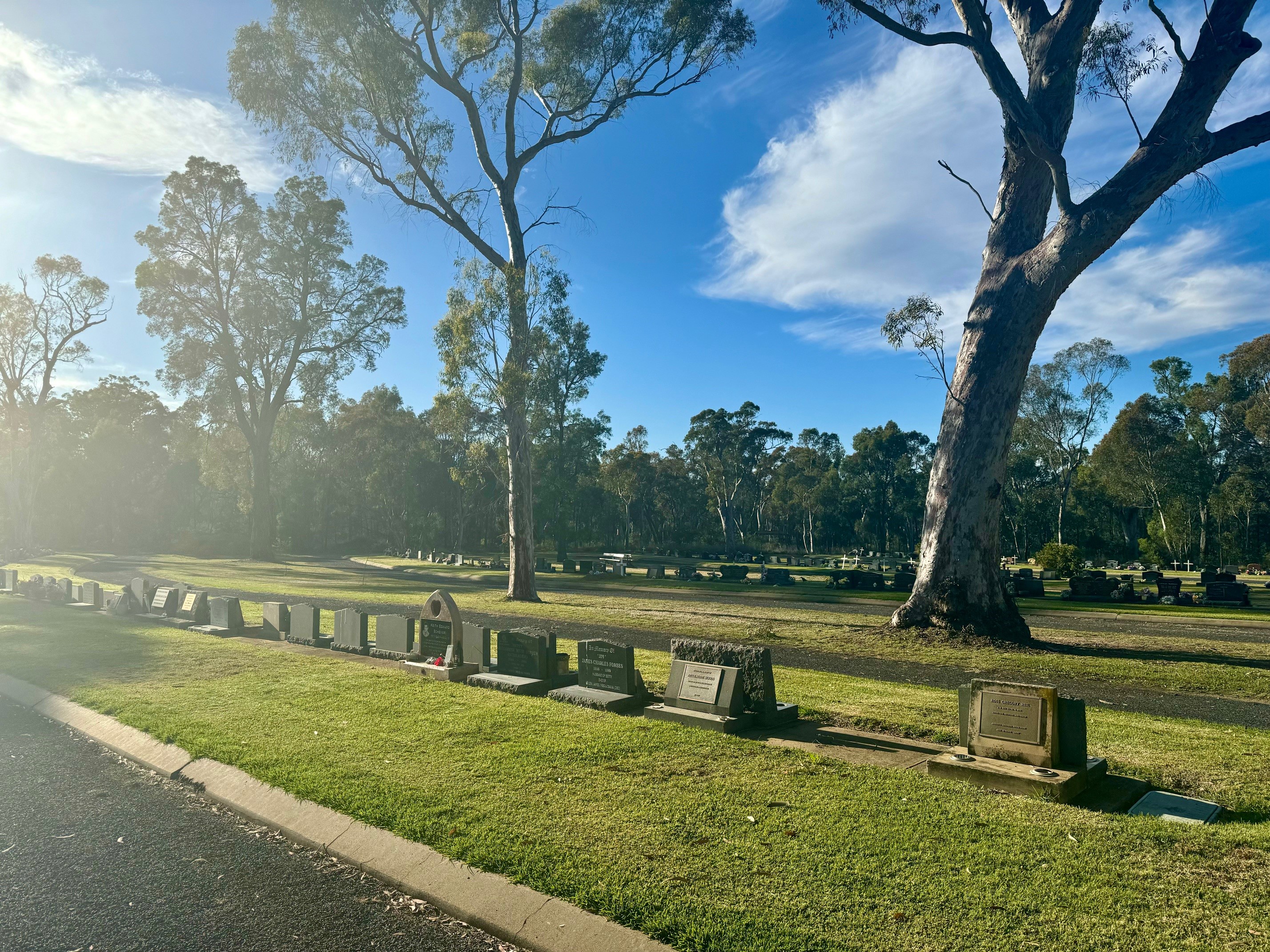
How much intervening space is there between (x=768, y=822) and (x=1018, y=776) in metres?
1.87

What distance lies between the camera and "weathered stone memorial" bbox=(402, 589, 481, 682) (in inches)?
391

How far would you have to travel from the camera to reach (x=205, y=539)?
192ft

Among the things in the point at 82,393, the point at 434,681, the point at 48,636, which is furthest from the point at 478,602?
the point at 82,393

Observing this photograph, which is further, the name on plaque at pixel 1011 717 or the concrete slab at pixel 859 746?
the concrete slab at pixel 859 746

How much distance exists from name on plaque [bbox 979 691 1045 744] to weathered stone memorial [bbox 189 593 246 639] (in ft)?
43.6

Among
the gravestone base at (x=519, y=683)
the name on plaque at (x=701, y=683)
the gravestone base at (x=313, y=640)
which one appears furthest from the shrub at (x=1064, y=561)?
the name on plaque at (x=701, y=683)

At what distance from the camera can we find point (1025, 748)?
555 centimetres

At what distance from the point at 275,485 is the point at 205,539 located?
6.40m

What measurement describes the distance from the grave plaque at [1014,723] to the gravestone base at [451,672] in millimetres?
6053

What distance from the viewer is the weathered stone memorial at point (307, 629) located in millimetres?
13359

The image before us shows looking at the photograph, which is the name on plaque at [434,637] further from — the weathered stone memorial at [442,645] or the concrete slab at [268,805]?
the concrete slab at [268,805]

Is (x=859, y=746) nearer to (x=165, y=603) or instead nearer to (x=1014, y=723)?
(x=1014, y=723)

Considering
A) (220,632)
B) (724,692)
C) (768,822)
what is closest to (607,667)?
(724,692)

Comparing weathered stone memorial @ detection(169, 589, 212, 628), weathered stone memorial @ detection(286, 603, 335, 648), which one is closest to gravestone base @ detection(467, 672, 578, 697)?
weathered stone memorial @ detection(286, 603, 335, 648)
